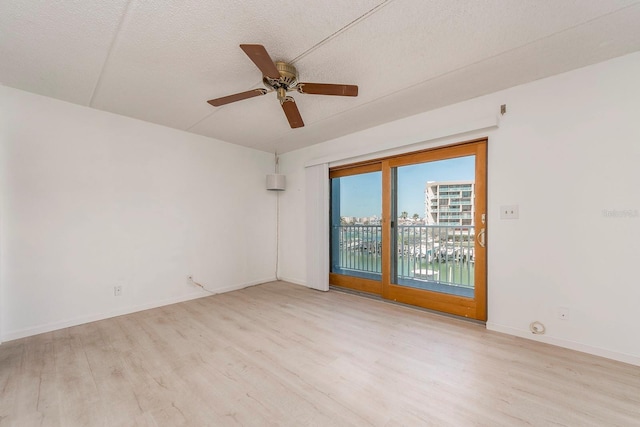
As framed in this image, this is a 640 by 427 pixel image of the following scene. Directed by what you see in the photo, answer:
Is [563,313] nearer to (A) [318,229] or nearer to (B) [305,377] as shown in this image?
(B) [305,377]

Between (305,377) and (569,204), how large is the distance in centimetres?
270

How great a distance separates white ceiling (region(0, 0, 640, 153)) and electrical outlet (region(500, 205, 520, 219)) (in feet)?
3.98

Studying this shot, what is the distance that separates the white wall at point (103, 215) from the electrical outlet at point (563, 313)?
13.3ft

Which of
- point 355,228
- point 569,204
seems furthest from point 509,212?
point 355,228

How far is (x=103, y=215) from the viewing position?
115 inches

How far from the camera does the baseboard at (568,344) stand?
6.30 ft

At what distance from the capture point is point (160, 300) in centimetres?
331

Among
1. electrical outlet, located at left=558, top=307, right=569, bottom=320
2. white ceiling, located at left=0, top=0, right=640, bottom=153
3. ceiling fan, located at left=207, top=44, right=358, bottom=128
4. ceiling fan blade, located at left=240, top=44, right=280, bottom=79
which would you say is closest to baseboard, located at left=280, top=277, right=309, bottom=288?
white ceiling, located at left=0, top=0, right=640, bottom=153

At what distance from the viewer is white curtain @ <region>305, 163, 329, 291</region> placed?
401 centimetres

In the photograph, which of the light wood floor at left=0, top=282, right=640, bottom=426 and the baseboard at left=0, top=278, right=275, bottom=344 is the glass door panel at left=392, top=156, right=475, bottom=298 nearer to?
the light wood floor at left=0, top=282, right=640, bottom=426

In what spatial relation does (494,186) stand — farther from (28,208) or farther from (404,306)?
(28,208)

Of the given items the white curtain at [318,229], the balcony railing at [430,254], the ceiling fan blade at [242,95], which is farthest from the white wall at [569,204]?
the ceiling fan blade at [242,95]

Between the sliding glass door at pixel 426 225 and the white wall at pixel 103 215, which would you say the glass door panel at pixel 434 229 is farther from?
the white wall at pixel 103 215

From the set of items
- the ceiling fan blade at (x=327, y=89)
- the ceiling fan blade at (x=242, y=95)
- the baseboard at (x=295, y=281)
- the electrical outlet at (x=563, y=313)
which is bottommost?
the baseboard at (x=295, y=281)
